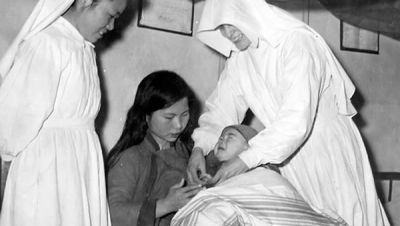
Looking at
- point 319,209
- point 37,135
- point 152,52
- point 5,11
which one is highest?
point 5,11

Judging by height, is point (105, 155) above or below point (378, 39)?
below

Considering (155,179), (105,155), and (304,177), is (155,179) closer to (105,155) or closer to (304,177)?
(105,155)

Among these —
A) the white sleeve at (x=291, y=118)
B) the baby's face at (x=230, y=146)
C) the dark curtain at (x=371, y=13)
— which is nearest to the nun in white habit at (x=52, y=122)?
the baby's face at (x=230, y=146)

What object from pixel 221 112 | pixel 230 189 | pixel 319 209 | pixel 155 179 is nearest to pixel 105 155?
pixel 155 179

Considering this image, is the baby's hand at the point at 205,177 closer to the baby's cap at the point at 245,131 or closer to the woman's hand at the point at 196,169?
the woman's hand at the point at 196,169

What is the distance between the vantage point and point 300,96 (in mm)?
1827

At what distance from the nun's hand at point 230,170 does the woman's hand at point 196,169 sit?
0.09 m

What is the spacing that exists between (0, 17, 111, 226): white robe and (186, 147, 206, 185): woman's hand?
30cm

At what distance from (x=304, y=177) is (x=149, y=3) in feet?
3.43

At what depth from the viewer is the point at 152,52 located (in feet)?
8.43

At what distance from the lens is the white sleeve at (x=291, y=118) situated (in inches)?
70.3

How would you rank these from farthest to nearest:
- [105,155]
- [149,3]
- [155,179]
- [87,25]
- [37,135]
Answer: [149,3] < [105,155] < [155,179] < [87,25] < [37,135]

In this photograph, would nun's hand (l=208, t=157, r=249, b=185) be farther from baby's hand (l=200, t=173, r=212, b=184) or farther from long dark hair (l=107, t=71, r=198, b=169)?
long dark hair (l=107, t=71, r=198, b=169)

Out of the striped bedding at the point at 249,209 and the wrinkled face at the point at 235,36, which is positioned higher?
the wrinkled face at the point at 235,36
